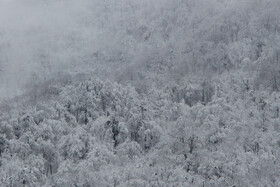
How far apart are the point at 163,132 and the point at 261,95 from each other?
2547 centimetres

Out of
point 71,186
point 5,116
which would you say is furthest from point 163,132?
point 5,116

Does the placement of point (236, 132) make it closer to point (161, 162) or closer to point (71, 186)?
point (161, 162)

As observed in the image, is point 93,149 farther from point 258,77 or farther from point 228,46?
point 228,46

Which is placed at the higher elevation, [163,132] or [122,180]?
[122,180]

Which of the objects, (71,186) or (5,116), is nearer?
(71,186)

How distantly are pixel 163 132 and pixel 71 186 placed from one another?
991 inches

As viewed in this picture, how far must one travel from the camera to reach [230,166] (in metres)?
39.9

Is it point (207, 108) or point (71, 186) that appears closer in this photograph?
point (71, 186)

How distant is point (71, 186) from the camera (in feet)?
124

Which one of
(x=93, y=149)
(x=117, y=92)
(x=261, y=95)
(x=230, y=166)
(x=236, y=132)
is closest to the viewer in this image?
(x=230, y=166)

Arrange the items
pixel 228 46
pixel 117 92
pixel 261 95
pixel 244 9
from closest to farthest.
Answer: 1. pixel 261 95
2. pixel 117 92
3. pixel 228 46
4. pixel 244 9

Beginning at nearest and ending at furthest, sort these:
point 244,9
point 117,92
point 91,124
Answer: point 91,124 < point 117,92 < point 244,9

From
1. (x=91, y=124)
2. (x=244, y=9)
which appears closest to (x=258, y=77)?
(x=91, y=124)

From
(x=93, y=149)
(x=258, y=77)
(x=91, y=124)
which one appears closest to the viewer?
(x=93, y=149)
